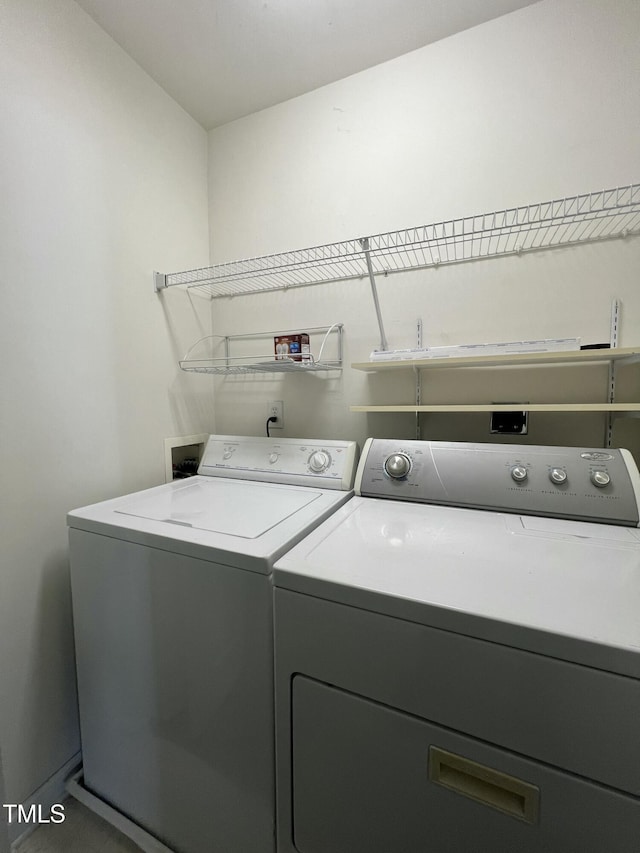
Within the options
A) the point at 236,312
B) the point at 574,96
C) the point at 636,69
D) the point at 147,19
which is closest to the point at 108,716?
the point at 236,312

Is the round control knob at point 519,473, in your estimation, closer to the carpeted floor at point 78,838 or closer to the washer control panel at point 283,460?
the washer control panel at point 283,460

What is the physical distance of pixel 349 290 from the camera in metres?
1.56

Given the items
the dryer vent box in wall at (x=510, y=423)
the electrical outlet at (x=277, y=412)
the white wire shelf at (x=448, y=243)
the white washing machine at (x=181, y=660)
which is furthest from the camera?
the electrical outlet at (x=277, y=412)

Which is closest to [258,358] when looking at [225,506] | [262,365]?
Answer: [262,365]

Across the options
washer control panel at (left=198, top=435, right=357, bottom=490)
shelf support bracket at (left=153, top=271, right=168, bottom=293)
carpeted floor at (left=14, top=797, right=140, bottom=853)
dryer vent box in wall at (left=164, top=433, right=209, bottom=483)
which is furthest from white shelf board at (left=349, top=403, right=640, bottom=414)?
carpeted floor at (left=14, top=797, right=140, bottom=853)

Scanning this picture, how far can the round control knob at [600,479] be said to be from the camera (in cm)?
97

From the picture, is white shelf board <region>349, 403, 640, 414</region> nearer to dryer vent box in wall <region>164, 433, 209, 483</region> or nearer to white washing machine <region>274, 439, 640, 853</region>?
white washing machine <region>274, 439, 640, 853</region>

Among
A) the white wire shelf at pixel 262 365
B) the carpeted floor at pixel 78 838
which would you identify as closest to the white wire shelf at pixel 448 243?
the white wire shelf at pixel 262 365

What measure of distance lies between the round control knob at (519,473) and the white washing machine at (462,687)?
Result: 0.53ft

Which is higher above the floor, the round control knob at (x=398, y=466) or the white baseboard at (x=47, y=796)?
the round control knob at (x=398, y=466)

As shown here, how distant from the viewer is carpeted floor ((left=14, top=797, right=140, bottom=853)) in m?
1.04

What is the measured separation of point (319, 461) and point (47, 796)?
1.41m

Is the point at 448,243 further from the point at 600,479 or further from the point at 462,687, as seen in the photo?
the point at 462,687

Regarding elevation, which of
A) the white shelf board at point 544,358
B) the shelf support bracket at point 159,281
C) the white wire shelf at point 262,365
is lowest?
the white shelf board at point 544,358
